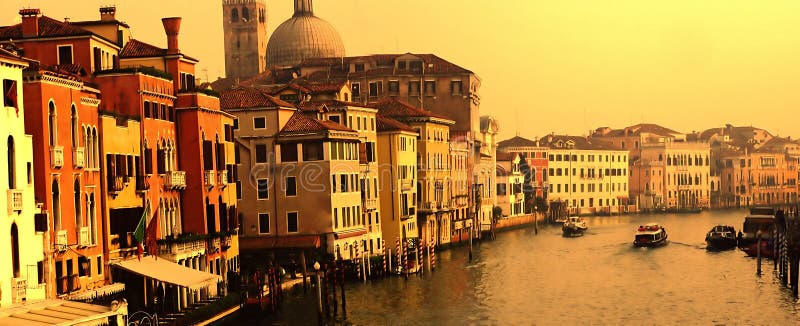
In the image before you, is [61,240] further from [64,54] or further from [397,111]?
[397,111]

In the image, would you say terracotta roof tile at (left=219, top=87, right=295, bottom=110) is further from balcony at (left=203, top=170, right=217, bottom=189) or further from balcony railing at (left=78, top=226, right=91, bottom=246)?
balcony railing at (left=78, top=226, right=91, bottom=246)

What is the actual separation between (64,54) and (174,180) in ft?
17.2

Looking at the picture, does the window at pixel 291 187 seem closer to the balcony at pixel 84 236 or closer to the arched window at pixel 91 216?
the arched window at pixel 91 216

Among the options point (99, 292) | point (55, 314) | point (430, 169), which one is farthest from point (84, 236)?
point (430, 169)

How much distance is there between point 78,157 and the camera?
30938 millimetres

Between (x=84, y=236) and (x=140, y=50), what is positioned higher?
(x=140, y=50)

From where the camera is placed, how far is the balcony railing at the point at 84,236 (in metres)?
30.9

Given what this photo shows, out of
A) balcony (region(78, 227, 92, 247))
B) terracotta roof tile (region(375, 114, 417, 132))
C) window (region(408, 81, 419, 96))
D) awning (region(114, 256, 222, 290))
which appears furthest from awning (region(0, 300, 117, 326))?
window (region(408, 81, 419, 96))

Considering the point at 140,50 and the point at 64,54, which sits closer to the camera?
the point at 64,54

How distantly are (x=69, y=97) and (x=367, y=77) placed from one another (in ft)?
173

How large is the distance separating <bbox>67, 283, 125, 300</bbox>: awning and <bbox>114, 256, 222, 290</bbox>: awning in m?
0.60

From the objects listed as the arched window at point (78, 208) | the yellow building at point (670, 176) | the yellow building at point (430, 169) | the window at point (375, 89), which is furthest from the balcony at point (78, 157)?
the yellow building at point (670, 176)

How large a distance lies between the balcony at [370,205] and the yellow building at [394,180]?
3052 mm

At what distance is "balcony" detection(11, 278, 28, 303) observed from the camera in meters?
26.8
